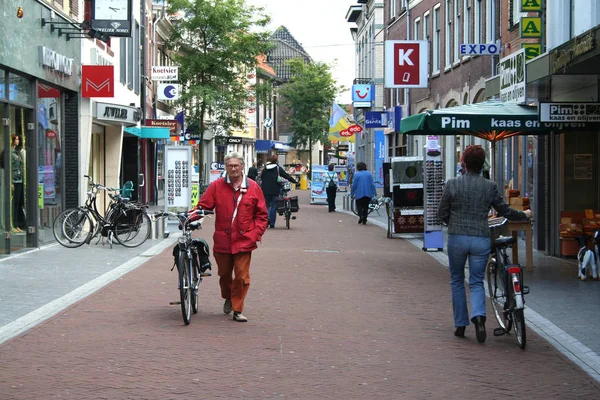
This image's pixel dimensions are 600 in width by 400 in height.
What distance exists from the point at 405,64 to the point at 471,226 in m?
19.0

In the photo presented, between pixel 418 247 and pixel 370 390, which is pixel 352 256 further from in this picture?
pixel 370 390

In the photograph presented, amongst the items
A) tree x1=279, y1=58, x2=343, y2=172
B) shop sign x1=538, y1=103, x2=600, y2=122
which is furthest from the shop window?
tree x1=279, y1=58, x2=343, y2=172

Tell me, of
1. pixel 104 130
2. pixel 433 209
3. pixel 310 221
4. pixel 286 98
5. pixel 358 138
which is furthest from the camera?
pixel 286 98

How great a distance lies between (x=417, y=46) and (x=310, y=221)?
5.92 metres

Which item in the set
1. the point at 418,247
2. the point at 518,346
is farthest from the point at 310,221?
the point at 518,346

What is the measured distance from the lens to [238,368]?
751 centimetres

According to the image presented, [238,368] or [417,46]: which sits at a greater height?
[417,46]

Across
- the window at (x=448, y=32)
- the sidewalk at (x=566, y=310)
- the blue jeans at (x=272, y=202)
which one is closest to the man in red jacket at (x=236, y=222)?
the sidewalk at (x=566, y=310)

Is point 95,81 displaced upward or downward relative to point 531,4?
downward

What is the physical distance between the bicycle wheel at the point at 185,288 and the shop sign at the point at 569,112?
6.24 metres

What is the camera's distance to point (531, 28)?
18391 mm

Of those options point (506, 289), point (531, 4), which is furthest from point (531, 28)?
point (506, 289)

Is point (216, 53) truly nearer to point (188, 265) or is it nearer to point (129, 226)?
point (129, 226)

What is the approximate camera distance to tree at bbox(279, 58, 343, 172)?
77.2 metres
